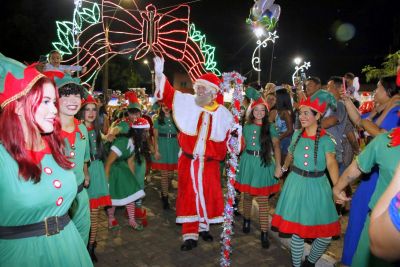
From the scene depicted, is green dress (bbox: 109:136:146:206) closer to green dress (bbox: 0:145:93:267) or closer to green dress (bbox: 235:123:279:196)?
green dress (bbox: 235:123:279:196)

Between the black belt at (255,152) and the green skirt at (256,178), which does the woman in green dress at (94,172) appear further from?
the black belt at (255,152)

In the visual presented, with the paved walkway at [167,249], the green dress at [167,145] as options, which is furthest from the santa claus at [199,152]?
the green dress at [167,145]

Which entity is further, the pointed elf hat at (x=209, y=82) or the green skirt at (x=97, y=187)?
the pointed elf hat at (x=209, y=82)

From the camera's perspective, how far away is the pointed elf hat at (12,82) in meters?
2.15

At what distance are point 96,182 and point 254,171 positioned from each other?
236 centimetres

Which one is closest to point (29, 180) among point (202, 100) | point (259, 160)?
point (202, 100)

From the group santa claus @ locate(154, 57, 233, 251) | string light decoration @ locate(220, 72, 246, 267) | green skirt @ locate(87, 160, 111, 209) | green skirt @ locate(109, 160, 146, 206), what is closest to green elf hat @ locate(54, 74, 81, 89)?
green skirt @ locate(87, 160, 111, 209)

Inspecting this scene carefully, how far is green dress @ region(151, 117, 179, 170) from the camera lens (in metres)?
7.14

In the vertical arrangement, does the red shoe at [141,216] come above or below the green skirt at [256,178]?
below

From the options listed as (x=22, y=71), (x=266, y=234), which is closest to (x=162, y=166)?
(x=266, y=234)

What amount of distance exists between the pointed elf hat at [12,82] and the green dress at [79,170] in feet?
3.67

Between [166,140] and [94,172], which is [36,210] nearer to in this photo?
[94,172]

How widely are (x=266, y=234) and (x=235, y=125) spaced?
188cm

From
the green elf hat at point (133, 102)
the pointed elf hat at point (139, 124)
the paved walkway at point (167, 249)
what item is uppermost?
the green elf hat at point (133, 102)
